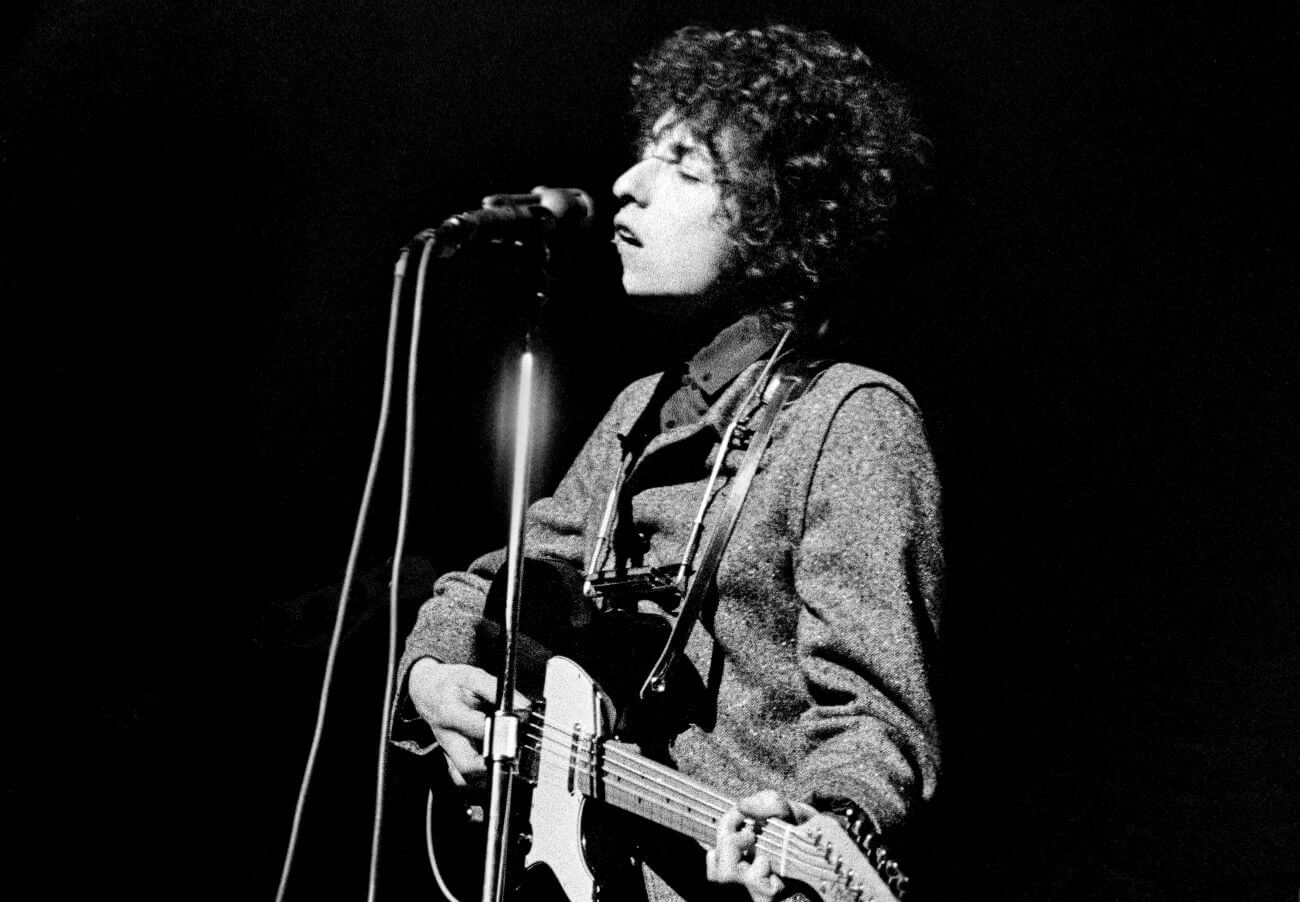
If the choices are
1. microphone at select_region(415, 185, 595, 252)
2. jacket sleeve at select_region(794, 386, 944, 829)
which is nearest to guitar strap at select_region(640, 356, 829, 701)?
jacket sleeve at select_region(794, 386, 944, 829)

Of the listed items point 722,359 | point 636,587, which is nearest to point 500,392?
point 722,359

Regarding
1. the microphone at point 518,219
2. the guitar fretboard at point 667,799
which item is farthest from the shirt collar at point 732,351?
the guitar fretboard at point 667,799

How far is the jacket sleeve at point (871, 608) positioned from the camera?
136 cm

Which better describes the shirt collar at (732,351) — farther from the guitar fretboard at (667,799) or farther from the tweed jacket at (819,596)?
the guitar fretboard at (667,799)

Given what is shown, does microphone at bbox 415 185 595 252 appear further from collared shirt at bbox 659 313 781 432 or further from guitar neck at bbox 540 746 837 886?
guitar neck at bbox 540 746 837 886

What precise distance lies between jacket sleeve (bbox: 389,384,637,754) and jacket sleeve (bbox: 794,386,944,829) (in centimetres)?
60

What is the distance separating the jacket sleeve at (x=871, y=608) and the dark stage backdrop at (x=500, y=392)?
71cm

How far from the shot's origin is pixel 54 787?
2541 mm

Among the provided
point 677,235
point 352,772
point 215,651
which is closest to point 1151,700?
point 677,235

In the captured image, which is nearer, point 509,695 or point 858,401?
point 509,695

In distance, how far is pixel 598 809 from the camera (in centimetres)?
163

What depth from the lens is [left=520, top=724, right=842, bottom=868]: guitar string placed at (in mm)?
1260

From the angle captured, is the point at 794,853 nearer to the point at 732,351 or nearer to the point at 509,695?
the point at 509,695

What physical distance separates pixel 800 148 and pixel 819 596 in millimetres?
1108
